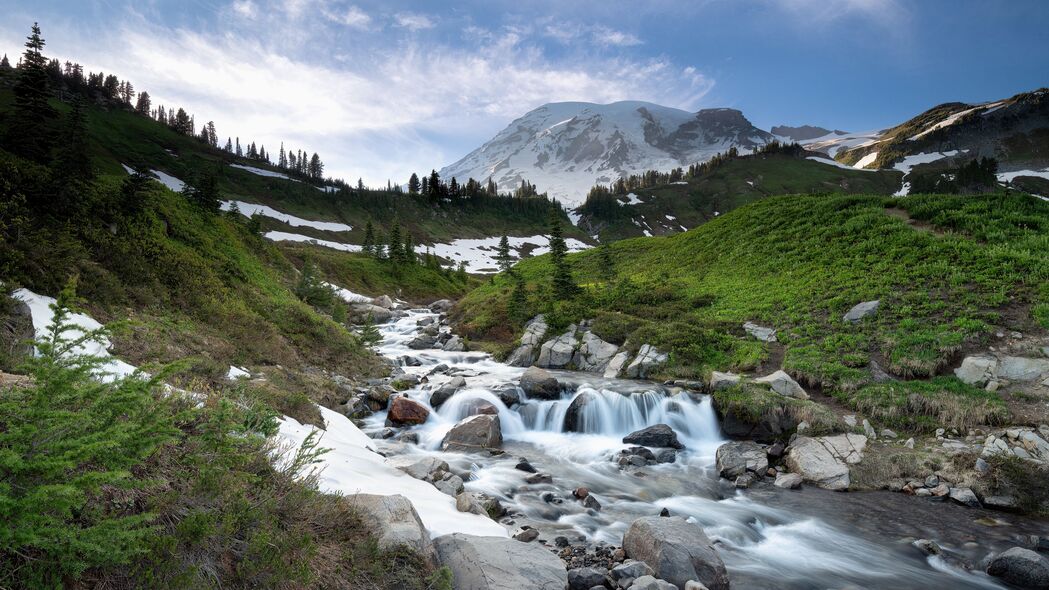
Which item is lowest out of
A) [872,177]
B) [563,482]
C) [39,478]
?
[563,482]

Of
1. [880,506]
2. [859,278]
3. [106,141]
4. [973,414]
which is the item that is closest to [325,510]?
[880,506]

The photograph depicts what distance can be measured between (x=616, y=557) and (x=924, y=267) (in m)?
22.8

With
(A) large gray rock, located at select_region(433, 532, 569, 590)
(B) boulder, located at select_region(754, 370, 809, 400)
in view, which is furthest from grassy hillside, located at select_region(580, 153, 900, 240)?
(A) large gray rock, located at select_region(433, 532, 569, 590)

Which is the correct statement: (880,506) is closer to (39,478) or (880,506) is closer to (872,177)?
(39,478)

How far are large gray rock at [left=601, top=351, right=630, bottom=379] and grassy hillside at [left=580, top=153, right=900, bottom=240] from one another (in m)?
138

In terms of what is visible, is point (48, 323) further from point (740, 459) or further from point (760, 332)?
point (760, 332)

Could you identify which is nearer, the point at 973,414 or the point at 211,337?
the point at 973,414

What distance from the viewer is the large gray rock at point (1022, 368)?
43.4 ft

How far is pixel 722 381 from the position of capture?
16875mm

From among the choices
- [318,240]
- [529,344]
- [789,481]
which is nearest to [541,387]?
[529,344]

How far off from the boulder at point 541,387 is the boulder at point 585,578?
11610 mm

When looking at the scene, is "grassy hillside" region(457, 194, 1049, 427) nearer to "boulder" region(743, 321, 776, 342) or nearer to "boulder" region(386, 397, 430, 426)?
"boulder" region(743, 321, 776, 342)

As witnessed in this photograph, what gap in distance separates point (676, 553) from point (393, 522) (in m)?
4.61

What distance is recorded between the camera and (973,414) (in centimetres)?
1250
